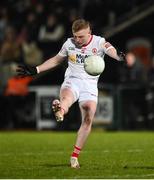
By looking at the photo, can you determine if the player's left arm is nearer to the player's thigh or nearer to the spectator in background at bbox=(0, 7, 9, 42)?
the player's thigh

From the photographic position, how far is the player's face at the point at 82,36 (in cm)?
1262

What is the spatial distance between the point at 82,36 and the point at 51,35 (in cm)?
1304

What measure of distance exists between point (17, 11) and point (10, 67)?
3.90 meters

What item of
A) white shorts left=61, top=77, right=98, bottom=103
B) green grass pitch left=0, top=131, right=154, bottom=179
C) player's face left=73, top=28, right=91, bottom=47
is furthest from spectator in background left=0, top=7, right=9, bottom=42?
player's face left=73, top=28, right=91, bottom=47

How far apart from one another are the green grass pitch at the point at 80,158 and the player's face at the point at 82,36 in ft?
6.40

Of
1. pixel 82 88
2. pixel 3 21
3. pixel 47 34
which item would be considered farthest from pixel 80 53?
pixel 3 21

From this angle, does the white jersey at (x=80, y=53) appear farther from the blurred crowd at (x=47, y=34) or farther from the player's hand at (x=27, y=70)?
the blurred crowd at (x=47, y=34)

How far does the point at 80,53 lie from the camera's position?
1292 cm

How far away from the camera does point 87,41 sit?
12.9 meters

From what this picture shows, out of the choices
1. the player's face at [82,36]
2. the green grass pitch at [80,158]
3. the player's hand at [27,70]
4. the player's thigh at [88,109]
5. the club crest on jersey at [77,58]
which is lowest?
the green grass pitch at [80,158]

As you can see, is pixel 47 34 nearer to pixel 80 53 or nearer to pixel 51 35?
pixel 51 35

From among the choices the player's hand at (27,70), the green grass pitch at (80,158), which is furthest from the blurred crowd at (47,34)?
the player's hand at (27,70)

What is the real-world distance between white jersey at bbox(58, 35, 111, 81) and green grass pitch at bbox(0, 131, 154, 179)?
4.81 feet

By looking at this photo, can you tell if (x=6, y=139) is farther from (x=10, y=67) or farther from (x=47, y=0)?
(x=47, y=0)
